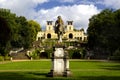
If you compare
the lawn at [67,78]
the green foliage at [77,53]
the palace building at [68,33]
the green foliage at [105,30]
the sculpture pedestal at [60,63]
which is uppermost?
the palace building at [68,33]

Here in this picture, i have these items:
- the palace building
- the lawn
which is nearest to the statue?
the lawn

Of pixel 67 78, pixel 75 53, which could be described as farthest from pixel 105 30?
pixel 67 78

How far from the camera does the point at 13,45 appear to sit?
11275 centimetres

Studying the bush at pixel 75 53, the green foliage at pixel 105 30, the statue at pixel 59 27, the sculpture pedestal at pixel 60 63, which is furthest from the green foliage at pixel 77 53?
the sculpture pedestal at pixel 60 63

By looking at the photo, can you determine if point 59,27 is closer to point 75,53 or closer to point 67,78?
point 67,78

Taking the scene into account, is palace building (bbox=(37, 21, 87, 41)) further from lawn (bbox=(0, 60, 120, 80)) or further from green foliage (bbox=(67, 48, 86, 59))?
lawn (bbox=(0, 60, 120, 80))

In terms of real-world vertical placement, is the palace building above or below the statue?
above

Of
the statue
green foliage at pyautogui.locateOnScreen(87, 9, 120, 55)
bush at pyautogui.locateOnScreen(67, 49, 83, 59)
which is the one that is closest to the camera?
the statue

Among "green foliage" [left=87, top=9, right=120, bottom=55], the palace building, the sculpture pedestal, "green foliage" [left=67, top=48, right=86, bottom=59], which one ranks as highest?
the palace building

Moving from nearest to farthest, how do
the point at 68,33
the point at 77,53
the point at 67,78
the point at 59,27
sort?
1. the point at 67,78
2. the point at 59,27
3. the point at 77,53
4. the point at 68,33

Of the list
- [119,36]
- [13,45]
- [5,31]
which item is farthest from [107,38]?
[5,31]

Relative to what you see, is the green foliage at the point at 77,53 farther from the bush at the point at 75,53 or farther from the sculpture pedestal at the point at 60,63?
the sculpture pedestal at the point at 60,63

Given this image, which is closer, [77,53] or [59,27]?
[59,27]

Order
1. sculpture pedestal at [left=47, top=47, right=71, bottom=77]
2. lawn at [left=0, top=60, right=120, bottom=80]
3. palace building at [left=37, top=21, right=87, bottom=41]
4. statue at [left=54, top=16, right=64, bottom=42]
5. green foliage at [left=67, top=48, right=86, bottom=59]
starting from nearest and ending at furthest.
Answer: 1. lawn at [left=0, top=60, right=120, bottom=80]
2. sculpture pedestal at [left=47, top=47, right=71, bottom=77]
3. statue at [left=54, top=16, right=64, bottom=42]
4. green foliage at [left=67, top=48, right=86, bottom=59]
5. palace building at [left=37, top=21, right=87, bottom=41]
